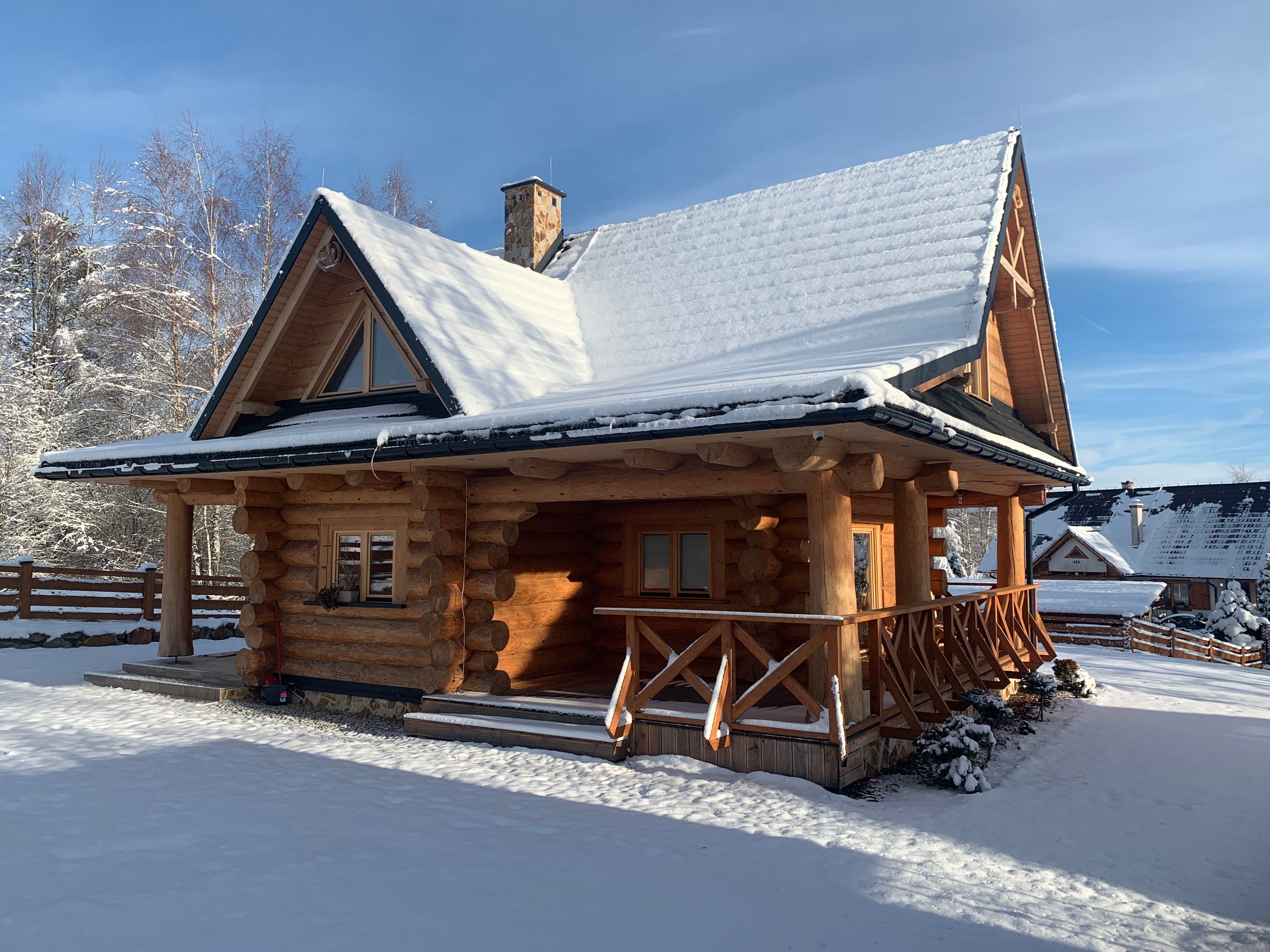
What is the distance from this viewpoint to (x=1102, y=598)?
24.6 m

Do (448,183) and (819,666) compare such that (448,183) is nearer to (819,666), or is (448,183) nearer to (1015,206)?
(1015,206)

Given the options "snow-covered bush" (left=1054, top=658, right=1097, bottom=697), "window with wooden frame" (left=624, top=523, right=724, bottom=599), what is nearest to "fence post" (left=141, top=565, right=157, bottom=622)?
"window with wooden frame" (left=624, top=523, right=724, bottom=599)

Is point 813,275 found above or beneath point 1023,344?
above

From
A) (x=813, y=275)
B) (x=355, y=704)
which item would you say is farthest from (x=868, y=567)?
(x=355, y=704)

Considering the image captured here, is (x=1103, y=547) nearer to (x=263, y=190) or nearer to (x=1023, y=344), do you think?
(x=1023, y=344)

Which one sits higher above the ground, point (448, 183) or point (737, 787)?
point (448, 183)

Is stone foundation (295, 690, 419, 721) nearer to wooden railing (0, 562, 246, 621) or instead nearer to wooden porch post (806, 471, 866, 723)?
wooden porch post (806, 471, 866, 723)

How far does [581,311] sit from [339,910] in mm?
9527

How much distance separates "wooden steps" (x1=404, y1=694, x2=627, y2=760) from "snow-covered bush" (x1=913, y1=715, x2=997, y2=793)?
2580 mm

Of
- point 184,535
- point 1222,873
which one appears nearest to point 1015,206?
point 1222,873

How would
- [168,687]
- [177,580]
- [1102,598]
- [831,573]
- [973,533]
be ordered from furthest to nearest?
[973,533] < [1102,598] < [177,580] < [168,687] < [831,573]

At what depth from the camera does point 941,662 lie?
912cm

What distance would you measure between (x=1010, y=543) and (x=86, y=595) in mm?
17616

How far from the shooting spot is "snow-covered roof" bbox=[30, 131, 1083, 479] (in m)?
7.46
